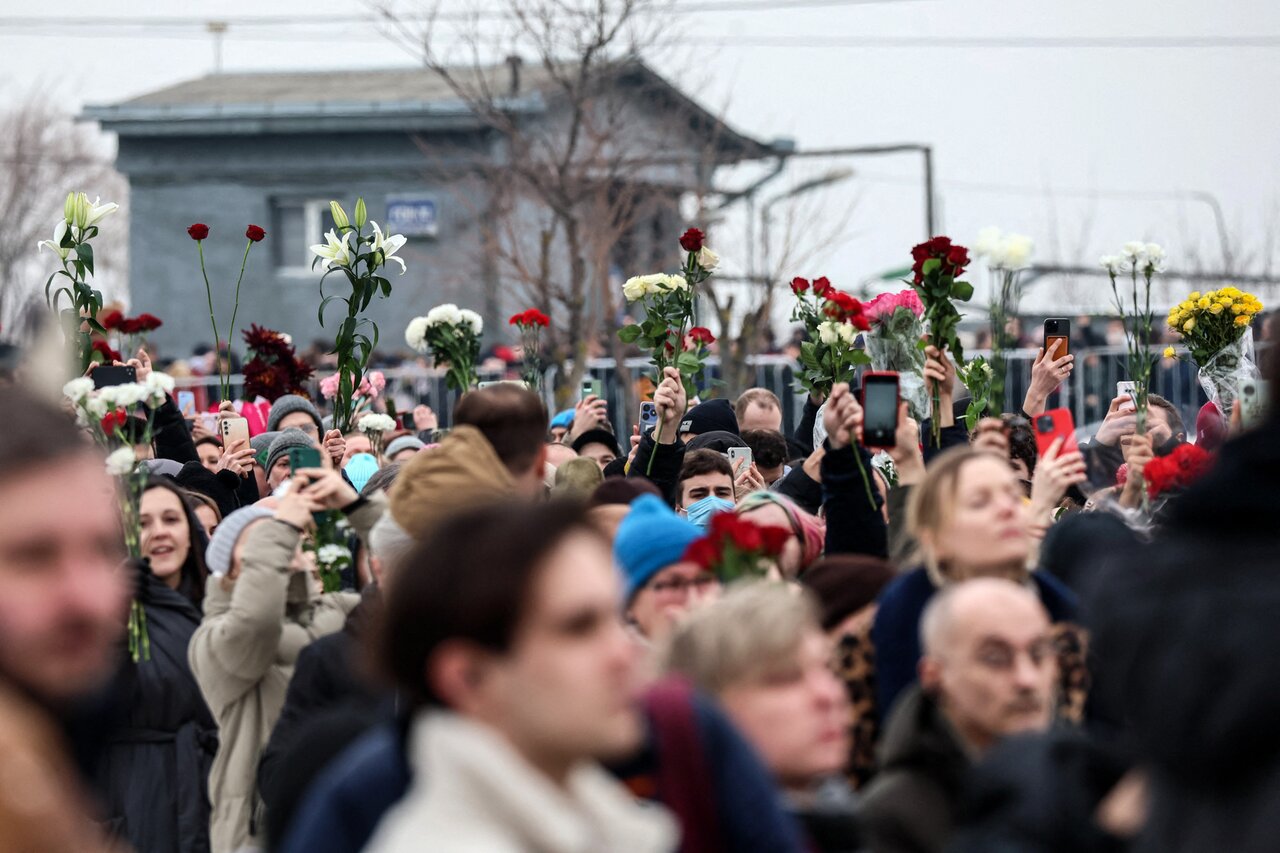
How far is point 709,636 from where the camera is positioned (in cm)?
369

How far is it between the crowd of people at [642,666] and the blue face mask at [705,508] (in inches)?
31.0

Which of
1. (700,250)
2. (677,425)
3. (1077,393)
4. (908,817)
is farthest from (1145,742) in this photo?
(1077,393)

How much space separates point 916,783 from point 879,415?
8.36 feet

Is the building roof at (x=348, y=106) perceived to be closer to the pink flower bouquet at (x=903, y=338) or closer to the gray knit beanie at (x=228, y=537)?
the pink flower bouquet at (x=903, y=338)

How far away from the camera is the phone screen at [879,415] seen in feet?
19.9

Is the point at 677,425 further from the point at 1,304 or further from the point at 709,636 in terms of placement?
the point at 1,304

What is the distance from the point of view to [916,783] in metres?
3.68

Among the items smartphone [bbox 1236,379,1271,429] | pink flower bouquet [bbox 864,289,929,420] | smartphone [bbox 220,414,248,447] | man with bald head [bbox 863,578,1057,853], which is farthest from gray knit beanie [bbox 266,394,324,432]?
man with bald head [bbox 863,578,1057,853]

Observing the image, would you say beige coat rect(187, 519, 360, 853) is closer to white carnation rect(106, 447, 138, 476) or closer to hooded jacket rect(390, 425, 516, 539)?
white carnation rect(106, 447, 138, 476)

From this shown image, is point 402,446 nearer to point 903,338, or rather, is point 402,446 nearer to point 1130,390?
point 903,338

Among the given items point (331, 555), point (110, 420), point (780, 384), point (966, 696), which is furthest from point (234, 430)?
point (780, 384)

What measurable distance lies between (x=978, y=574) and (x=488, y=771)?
2.16 m

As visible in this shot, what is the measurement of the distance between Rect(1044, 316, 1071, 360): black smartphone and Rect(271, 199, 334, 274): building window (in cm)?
2352

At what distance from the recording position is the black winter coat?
619cm
